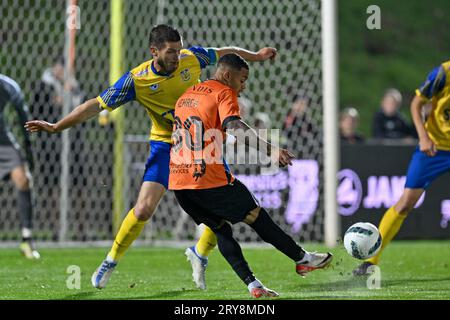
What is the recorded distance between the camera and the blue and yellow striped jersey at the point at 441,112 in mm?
9219

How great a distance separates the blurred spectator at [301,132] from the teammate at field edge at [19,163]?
3.55 meters

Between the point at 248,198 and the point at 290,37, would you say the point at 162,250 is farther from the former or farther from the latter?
the point at 248,198

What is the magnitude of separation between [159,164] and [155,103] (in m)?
0.46

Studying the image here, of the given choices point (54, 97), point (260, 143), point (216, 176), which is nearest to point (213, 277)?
point (216, 176)

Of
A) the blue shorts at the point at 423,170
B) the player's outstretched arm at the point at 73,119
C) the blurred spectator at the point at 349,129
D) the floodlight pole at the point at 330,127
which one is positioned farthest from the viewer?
the blurred spectator at the point at 349,129

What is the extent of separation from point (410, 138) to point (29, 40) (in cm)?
550

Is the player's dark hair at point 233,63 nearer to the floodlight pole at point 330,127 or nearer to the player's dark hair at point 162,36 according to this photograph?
the player's dark hair at point 162,36

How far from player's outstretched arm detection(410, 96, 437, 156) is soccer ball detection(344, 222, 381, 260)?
126 cm

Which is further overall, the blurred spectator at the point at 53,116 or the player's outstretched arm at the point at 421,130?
the blurred spectator at the point at 53,116

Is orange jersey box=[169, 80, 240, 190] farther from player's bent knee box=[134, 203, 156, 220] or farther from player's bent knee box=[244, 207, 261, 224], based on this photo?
player's bent knee box=[134, 203, 156, 220]

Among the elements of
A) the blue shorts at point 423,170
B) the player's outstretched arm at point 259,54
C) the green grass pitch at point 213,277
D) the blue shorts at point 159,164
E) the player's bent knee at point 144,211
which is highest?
the player's outstretched arm at point 259,54

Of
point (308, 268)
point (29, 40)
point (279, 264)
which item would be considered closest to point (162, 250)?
point (279, 264)

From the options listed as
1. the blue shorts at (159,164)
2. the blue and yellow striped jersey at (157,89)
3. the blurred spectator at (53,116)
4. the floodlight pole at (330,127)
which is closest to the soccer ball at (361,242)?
the blue shorts at (159,164)
